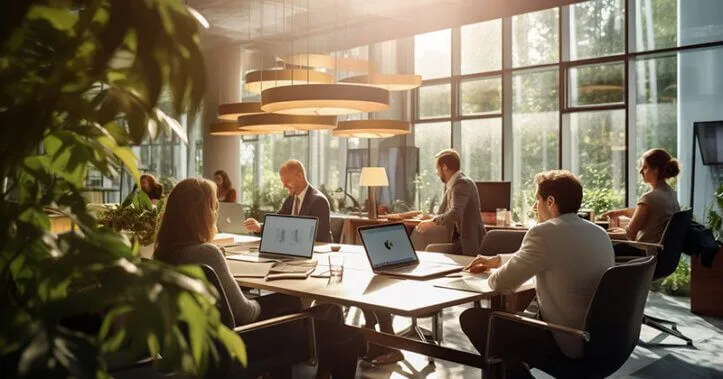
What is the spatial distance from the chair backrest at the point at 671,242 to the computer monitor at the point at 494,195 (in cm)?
218

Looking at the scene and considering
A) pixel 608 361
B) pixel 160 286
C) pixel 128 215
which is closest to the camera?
pixel 160 286

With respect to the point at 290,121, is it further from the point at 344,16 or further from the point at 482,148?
the point at 482,148

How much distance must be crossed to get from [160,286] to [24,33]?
0.36 metres

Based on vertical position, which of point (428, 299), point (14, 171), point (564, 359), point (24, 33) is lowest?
point (564, 359)

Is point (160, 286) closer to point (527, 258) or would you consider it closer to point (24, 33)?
point (24, 33)

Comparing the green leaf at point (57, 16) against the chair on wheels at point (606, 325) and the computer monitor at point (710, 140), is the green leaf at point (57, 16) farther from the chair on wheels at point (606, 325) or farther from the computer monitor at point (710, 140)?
the computer monitor at point (710, 140)

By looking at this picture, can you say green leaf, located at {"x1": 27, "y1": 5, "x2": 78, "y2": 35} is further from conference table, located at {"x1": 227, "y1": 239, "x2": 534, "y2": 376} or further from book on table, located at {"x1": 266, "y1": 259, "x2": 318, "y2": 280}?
book on table, located at {"x1": 266, "y1": 259, "x2": 318, "y2": 280}

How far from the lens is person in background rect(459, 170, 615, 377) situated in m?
3.18

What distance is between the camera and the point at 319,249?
541 cm

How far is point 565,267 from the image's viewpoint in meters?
3.19

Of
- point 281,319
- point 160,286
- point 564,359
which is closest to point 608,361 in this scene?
point 564,359

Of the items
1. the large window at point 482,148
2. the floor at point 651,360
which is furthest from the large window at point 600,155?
the floor at point 651,360

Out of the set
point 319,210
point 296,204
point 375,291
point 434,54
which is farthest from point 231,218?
point 434,54

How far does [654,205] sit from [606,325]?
10.7ft
